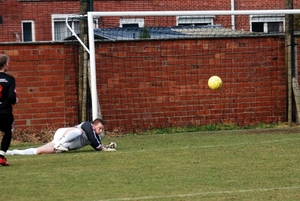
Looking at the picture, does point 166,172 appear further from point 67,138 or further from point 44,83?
point 44,83

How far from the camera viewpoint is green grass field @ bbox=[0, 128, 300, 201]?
868 cm

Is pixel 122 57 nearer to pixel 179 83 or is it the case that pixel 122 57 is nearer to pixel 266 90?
pixel 179 83

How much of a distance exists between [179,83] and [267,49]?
7.47 feet

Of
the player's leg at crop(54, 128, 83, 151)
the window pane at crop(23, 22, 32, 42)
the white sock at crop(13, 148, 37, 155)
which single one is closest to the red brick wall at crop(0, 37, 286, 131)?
the white sock at crop(13, 148, 37, 155)

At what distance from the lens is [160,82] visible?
17.7 m

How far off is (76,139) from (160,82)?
5.15m

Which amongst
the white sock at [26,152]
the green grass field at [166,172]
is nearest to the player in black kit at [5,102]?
the green grass field at [166,172]

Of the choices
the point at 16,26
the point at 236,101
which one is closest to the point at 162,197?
the point at 236,101

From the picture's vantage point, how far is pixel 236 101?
717 inches

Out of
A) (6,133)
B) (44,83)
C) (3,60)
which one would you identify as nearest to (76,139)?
(6,133)

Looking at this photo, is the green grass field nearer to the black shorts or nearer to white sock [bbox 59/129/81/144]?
white sock [bbox 59/129/81/144]

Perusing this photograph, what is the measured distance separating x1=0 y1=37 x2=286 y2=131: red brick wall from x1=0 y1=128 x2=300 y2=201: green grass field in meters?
2.62

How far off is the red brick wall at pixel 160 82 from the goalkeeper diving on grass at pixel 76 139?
3.99 meters

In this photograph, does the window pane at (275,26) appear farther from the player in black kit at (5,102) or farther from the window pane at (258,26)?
the player in black kit at (5,102)
